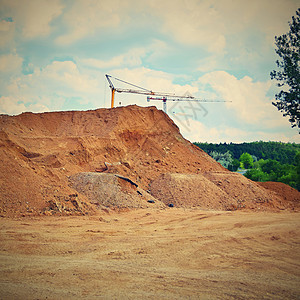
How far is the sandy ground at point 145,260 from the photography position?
4379 mm

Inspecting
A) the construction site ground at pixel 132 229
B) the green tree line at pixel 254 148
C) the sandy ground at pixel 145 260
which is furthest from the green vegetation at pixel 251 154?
the sandy ground at pixel 145 260

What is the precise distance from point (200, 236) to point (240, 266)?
110 inches

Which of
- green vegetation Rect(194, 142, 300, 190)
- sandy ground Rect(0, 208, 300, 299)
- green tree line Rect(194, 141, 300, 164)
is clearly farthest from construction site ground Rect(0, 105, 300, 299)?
green tree line Rect(194, 141, 300, 164)

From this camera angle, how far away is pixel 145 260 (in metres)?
6.13

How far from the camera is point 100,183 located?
597 inches

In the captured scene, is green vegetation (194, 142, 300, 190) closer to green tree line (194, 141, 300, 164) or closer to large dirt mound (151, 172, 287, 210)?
green tree line (194, 141, 300, 164)

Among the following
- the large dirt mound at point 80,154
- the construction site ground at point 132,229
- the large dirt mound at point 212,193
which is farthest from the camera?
the large dirt mound at point 212,193

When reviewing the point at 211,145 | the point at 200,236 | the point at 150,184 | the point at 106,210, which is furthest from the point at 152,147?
the point at 211,145

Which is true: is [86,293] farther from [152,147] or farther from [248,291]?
[152,147]

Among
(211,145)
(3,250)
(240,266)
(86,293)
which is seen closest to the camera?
(86,293)

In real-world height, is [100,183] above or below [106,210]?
above

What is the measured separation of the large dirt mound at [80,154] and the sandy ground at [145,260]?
2.01 m

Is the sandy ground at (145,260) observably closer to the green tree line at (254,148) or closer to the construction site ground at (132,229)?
the construction site ground at (132,229)

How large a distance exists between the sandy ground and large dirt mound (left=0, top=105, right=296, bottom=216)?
6.58 ft
